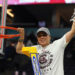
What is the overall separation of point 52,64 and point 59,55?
0.13 m

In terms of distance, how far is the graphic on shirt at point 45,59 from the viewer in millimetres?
2082

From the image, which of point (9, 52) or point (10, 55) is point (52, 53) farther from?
point (10, 55)

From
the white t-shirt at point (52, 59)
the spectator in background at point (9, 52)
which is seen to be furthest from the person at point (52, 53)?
the spectator in background at point (9, 52)

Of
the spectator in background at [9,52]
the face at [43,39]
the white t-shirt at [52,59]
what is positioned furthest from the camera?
the spectator in background at [9,52]

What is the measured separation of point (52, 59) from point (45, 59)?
0.08 metres

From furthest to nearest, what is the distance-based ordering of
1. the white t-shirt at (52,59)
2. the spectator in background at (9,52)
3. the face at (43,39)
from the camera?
the spectator in background at (9,52) → the face at (43,39) → the white t-shirt at (52,59)

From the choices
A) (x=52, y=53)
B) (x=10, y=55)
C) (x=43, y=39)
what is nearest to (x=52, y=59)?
(x=52, y=53)

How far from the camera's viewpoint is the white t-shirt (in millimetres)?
2037

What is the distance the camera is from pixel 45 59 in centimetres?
210

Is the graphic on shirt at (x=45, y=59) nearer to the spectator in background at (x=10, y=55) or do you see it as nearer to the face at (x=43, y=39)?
the face at (x=43, y=39)

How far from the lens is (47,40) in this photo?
219 centimetres

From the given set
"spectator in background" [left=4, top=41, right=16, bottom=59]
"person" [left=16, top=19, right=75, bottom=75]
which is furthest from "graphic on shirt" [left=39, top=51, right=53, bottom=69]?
"spectator in background" [left=4, top=41, right=16, bottom=59]

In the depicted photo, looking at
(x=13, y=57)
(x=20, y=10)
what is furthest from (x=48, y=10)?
(x=13, y=57)

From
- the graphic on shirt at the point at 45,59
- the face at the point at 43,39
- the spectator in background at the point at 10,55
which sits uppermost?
the face at the point at 43,39
